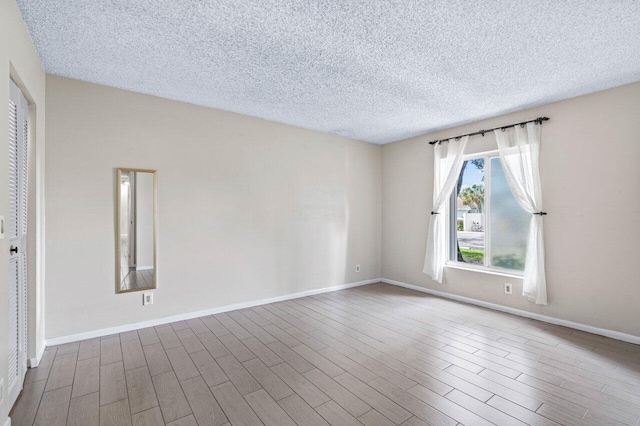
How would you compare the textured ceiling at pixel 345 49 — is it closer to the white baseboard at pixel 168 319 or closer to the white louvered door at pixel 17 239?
the white louvered door at pixel 17 239

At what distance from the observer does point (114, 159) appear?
3326 millimetres

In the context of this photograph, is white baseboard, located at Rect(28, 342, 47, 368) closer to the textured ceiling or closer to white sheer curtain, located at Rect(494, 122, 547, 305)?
the textured ceiling

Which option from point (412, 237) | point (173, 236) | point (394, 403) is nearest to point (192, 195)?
point (173, 236)

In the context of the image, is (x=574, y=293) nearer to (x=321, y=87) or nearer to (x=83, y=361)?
(x=321, y=87)

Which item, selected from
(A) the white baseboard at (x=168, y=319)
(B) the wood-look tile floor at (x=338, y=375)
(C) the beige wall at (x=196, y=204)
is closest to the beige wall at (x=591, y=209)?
(B) the wood-look tile floor at (x=338, y=375)

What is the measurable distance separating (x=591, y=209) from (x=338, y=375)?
10.9ft

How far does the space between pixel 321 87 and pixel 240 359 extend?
283 centimetres

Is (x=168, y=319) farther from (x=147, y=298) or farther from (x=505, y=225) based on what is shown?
(x=505, y=225)

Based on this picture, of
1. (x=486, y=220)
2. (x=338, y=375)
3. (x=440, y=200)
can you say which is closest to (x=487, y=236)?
(x=486, y=220)

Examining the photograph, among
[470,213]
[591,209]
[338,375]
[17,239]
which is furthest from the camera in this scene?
[470,213]

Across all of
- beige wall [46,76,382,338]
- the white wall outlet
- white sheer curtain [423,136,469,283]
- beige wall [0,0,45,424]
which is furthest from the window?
beige wall [0,0,45,424]

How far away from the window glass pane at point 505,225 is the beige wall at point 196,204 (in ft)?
7.05

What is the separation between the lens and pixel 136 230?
3459 mm

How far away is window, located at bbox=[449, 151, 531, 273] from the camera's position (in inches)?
164
